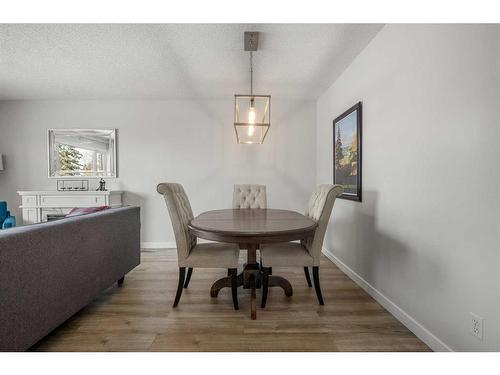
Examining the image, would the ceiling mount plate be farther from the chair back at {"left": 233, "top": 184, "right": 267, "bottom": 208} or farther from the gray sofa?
the gray sofa

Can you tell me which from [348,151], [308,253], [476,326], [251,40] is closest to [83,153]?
[251,40]

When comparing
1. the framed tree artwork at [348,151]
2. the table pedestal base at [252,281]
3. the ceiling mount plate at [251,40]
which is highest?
the ceiling mount plate at [251,40]

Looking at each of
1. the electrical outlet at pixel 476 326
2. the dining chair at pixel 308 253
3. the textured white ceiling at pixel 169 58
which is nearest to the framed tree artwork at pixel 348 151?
the textured white ceiling at pixel 169 58

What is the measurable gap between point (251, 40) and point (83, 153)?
3201 mm

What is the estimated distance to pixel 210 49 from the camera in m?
2.45

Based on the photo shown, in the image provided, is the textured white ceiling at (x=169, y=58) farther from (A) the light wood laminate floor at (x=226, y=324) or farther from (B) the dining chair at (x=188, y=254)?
(A) the light wood laminate floor at (x=226, y=324)

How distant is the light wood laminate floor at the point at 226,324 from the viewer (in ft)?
5.09

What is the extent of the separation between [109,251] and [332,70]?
117 inches

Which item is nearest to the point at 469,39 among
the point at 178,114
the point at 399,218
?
the point at 399,218

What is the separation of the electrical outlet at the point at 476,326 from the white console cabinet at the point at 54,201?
4012 millimetres

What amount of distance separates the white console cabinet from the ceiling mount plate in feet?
9.18

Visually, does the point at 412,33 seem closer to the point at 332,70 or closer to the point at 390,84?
the point at 390,84

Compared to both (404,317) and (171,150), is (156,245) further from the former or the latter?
(404,317)

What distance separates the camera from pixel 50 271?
146 cm
